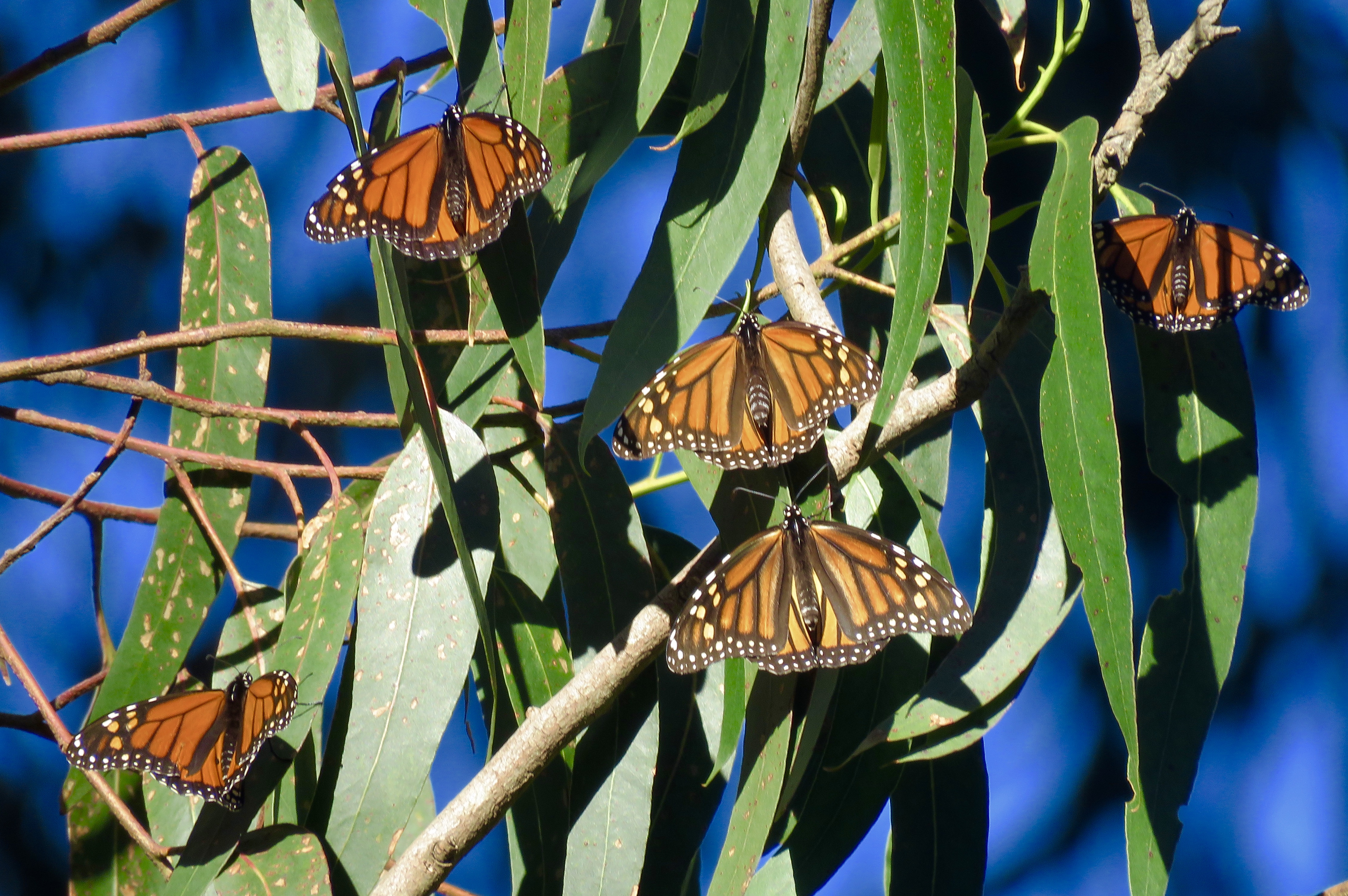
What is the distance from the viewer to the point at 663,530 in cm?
107

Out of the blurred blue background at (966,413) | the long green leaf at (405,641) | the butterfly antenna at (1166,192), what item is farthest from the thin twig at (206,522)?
the butterfly antenna at (1166,192)

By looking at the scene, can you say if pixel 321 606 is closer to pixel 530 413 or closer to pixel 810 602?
pixel 530 413

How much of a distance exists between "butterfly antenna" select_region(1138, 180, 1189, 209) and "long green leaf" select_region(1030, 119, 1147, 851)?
1.73 feet

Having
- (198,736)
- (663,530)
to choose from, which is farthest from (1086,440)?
(198,736)

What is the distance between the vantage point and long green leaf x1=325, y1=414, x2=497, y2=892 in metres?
0.75

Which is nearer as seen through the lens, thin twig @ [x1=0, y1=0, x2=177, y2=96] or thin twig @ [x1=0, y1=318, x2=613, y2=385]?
thin twig @ [x1=0, y1=318, x2=613, y2=385]

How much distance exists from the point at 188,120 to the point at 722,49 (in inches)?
25.2

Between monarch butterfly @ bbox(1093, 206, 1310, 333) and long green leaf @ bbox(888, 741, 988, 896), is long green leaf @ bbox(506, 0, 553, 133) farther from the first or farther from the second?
long green leaf @ bbox(888, 741, 988, 896)

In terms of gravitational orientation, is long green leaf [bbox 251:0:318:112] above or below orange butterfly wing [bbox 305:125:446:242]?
above

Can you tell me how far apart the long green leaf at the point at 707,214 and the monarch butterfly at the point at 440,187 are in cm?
12

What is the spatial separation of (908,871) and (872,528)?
356 millimetres

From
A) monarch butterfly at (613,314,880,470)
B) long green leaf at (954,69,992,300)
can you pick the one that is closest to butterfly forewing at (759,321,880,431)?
monarch butterfly at (613,314,880,470)

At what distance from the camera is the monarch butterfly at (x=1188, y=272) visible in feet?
2.69

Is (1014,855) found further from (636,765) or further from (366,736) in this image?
(366,736)
